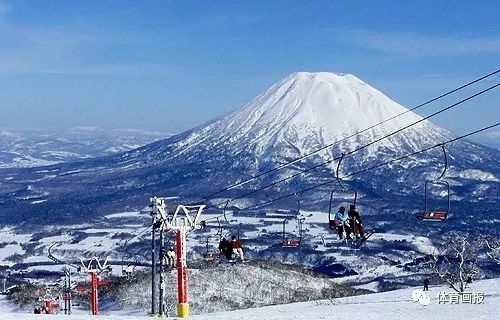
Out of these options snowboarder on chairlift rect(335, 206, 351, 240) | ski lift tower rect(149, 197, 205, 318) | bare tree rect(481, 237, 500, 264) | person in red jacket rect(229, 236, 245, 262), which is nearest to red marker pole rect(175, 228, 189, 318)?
ski lift tower rect(149, 197, 205, 318)

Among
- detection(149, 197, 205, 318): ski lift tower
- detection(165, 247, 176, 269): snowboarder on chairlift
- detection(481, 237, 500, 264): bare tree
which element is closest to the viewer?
detection(149, 197, 205, 318): ski lift tower

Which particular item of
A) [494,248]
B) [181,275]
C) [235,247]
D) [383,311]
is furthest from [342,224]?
[494,248]

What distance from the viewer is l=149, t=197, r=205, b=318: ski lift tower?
1994 centimetres

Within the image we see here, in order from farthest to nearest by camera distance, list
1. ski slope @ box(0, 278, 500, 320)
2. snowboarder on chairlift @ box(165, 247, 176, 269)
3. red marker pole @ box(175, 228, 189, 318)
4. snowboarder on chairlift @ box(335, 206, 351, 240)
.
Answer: snowboarder on chairlift @ box(165, 247, 176, 269) < ski slope @ box(0, 278, 500, 320) < snowboarder on chairlift @ box(335, 206, 351, 240) < red marker pole @ box(175, 228, 189, 318)

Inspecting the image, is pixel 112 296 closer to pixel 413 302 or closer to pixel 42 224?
pixel 413 302

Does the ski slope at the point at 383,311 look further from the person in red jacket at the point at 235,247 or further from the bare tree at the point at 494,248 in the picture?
the bare tree at the point at 494,248

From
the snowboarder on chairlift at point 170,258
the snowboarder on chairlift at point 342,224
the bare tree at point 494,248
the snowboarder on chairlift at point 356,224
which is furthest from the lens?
the bare tree at point 494,248

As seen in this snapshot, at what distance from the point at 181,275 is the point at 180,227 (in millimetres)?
1414

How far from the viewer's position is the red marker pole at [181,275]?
19.7 metres

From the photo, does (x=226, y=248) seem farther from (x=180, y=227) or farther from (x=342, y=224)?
(x=342, y=224)

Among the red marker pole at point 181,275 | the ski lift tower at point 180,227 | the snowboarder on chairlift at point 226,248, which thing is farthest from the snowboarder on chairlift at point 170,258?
the red marker pole at point 181,275

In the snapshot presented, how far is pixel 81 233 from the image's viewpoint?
16438cm

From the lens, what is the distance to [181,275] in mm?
20281

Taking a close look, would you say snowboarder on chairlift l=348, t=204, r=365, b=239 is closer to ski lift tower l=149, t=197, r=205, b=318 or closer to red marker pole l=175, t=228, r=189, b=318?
ski lift tower l=149, t=197, r=205, b=318
